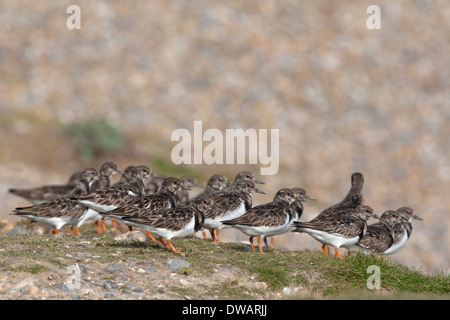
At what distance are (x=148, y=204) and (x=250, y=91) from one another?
21862 mm

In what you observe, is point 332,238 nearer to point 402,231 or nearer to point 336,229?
point 336,229

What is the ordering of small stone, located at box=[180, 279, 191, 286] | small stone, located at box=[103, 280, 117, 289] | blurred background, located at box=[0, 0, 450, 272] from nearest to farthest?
small stone, located at box=[103, 280, 117, 289] < small stone, located at box=[180, 279, 191, 286] < blurred background, located at box=[0, 0, 450, 272]

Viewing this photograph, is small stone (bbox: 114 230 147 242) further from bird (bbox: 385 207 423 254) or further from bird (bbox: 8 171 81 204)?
bird (bbox: 385 207 423 254)

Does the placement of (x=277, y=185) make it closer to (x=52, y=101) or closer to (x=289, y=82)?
(x=289, y=82)

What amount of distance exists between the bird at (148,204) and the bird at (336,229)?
3311 mm

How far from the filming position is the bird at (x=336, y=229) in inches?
642

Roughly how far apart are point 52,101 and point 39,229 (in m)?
15.3

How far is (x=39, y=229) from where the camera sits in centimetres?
2131

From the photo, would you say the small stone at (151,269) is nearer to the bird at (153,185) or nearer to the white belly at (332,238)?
the white belly at (332,238)

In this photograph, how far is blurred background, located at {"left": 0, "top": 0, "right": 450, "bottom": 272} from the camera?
32875mm

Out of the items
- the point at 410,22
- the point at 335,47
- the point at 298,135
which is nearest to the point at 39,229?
the point at 298,135

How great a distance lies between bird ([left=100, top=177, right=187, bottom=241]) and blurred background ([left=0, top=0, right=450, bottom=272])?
39.3ft

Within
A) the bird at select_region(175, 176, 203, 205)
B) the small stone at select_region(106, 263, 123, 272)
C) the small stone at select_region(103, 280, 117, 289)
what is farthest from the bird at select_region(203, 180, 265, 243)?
the small stone at select_region(103, 280, 117, 289)

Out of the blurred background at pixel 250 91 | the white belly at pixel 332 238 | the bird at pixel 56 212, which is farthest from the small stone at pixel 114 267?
the blurred background at pixel 250 91
